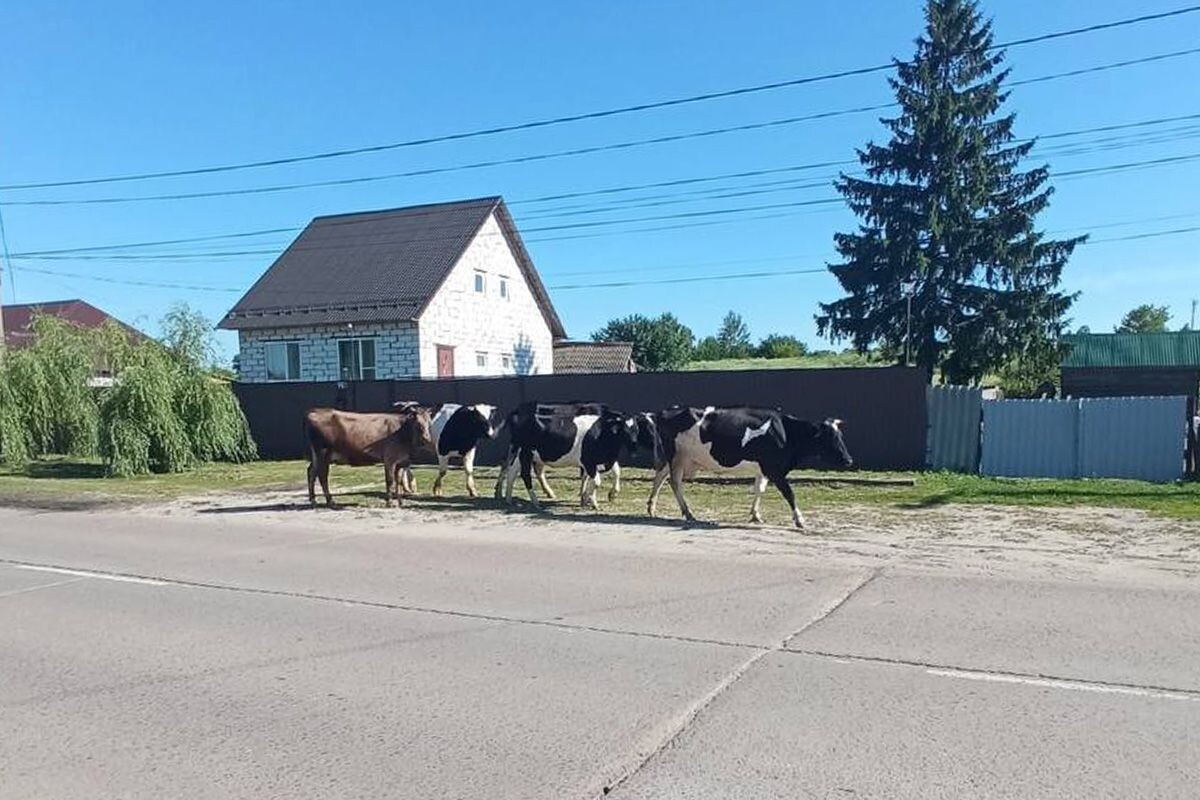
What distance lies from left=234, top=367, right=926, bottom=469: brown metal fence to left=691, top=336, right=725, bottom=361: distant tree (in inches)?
2518

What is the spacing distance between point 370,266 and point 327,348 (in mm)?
4069

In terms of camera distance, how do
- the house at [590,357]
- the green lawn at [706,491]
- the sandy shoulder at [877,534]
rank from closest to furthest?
the sandy shoulder at [877,534] → the green lawn at [706,491] → the house at [590,357]

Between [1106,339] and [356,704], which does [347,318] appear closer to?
[356,704]

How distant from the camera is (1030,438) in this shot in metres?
18.1

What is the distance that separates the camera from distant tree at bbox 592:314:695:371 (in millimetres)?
A: 74312

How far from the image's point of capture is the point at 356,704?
210 inches

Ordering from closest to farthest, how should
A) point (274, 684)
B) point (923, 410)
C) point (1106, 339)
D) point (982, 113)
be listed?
point (274, 684) < point (923, 410) < point (982, 113) < point (1106, 339)

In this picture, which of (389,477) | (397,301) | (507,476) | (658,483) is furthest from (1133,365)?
(389,477)

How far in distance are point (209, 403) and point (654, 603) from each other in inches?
748

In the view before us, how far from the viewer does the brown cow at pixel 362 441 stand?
14961mm

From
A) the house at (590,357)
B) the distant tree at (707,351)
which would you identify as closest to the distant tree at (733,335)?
the distant tree at (707,351)

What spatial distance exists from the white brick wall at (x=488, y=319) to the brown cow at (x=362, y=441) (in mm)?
16427

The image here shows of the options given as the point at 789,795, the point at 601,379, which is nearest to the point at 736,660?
the point at 789,795

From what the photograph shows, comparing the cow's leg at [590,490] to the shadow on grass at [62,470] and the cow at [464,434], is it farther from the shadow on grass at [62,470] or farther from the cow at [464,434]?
the shadow on grass at [62,470]
